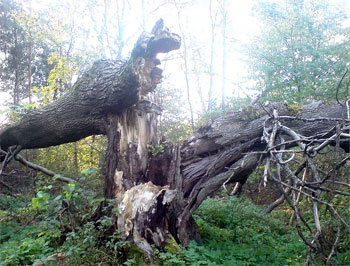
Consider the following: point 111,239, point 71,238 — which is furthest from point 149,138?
point 71,238

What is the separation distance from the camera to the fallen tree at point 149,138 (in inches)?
173

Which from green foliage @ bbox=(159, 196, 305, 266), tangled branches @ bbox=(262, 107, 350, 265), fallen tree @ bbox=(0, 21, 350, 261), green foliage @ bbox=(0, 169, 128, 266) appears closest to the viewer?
tangled branches @ bbox=(262, 107, 350, 265)

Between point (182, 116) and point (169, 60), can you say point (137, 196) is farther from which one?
point (169, 60)

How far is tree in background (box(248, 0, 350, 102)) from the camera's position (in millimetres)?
8438

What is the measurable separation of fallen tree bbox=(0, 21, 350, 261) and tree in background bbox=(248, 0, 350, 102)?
307 centimetres

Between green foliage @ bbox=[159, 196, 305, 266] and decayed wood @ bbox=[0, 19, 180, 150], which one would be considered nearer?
green foliage @ bbox=[159, 196, 305, 266]

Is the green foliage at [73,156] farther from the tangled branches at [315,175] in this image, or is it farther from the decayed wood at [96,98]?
the tangled branches at [315,175]

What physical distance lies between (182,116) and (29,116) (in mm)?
7176

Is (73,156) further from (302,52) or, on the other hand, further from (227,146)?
(302,52)

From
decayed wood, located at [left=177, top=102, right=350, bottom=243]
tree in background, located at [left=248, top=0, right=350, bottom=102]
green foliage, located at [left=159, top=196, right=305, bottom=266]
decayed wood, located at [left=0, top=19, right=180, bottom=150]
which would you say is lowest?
green foliage, located at [left=159, top=196, right=305, bottom=266]

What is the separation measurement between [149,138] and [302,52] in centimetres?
559

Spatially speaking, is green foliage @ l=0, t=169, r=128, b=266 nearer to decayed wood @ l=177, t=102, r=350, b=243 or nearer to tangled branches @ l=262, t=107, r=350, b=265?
decayed wood @ l=177, t=102, r=350, b=243

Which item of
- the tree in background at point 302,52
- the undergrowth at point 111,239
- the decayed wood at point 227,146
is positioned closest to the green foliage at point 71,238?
the undergrowth at point 111,239

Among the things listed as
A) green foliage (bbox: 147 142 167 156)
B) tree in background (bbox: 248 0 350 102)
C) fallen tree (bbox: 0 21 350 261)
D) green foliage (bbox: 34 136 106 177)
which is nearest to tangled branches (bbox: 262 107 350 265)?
fallen tree (bbox: 0 21 350 261)
